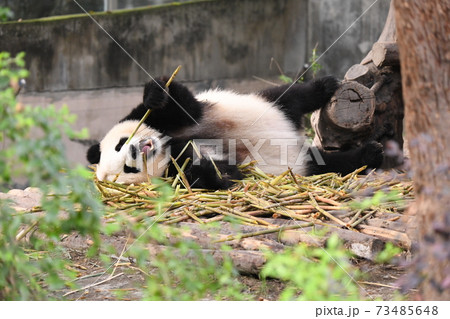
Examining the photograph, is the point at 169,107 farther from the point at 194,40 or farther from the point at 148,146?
the point at 194,40

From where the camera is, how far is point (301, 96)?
4.17 m

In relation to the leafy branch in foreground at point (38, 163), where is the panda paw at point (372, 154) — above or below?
below

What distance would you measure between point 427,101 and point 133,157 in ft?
8.12

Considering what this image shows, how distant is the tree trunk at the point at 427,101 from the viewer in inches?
60.6

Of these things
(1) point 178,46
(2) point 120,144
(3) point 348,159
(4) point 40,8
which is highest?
(4) point 40,8

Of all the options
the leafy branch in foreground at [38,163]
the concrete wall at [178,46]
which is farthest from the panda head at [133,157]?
the concrete wall at [178,46]

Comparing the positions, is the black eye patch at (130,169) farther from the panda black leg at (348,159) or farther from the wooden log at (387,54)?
the wooden log at (387,54)

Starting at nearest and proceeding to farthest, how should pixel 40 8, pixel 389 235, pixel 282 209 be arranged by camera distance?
1. pixel 389 235
2. pixel 282 209
3. pixel 40 8

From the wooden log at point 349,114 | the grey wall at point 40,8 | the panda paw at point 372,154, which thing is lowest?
the panda paw at point 372,154

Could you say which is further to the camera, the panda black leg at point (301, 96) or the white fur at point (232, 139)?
the panda black leg at point (301, 96)

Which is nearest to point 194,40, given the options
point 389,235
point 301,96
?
point 301,96

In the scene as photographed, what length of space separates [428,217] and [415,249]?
905 mm

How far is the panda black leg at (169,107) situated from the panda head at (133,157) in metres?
0.09
